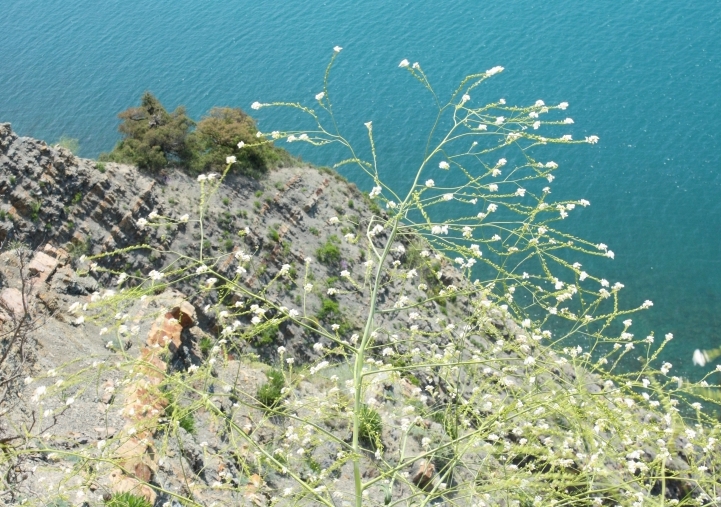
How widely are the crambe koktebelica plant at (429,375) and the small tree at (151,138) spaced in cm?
261

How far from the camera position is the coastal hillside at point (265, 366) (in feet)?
23.3

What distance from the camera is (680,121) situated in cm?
2611

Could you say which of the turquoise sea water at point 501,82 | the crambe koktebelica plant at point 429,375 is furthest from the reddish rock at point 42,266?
the turquoise sea water at point 501,82

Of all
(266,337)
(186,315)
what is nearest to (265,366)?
(186,315)

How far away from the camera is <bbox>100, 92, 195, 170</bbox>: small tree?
19.1 metres

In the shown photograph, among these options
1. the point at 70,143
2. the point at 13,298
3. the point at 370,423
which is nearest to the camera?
the point at 370,423

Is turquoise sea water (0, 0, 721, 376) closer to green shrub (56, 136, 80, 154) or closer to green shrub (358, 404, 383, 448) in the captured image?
green shrub (56, 136, 80, 154)

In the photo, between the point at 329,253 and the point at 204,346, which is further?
the point at 329,253

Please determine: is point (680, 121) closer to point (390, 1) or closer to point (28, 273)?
point (390, 1)

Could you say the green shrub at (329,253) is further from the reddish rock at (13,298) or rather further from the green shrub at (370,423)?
the reddish rock at (13,298)

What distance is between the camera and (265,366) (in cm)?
1407

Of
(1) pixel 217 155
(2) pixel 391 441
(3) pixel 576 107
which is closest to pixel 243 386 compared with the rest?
(2) pixel 391 441

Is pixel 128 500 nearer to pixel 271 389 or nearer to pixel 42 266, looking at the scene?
pixel 271 389

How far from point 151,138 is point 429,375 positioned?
1069 cm
